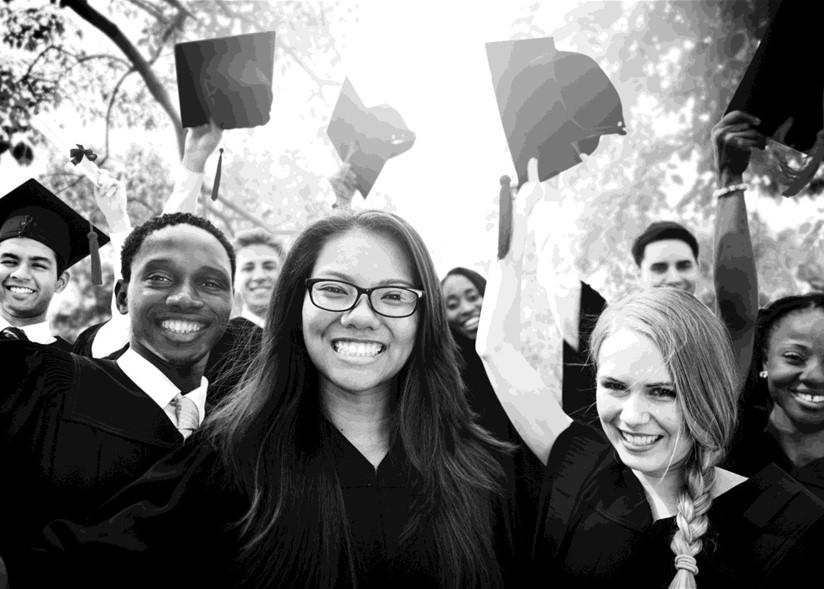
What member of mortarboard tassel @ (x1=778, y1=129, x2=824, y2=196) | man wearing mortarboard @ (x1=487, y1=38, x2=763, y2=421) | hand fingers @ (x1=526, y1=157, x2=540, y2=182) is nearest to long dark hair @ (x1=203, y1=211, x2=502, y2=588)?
man wearing mortarboard @ (x1=487, y1=38, x2=763, y2=421)

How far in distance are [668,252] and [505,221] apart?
1.01 meters

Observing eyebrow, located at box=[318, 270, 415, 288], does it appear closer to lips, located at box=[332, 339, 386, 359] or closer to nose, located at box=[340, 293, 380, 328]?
nose, located at box=[340, 293, 380, 328]

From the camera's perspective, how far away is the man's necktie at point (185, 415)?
2412mm

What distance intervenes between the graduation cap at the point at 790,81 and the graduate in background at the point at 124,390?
198 cm

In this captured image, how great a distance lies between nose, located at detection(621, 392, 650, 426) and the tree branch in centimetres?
237

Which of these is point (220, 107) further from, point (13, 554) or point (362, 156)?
point (13, 554)

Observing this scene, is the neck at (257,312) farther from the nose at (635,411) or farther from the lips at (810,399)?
the lips at (810,399)

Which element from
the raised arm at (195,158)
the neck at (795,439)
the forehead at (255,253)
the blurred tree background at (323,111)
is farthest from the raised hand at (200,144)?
the neck at (795,439)

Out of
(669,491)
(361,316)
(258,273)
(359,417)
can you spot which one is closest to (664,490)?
(669,491)

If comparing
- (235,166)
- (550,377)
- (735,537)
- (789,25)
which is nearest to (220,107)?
(235,166)

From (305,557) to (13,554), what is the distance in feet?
2.55

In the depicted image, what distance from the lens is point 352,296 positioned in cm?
191

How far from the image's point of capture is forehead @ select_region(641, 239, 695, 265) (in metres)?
3.12

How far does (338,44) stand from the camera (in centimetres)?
346
